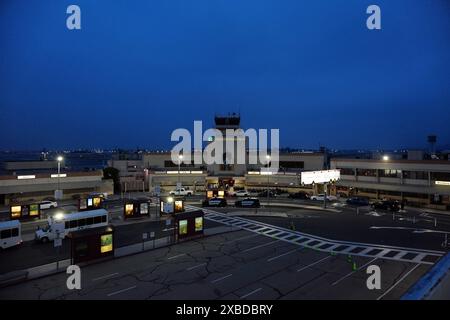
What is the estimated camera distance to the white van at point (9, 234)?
27.6 m

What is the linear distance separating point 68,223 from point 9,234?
5.12 m

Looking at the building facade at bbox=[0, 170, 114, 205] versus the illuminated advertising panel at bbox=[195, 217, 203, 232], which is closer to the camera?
the illuminated advertising panel at bbox=[195, 217, 203, 232]

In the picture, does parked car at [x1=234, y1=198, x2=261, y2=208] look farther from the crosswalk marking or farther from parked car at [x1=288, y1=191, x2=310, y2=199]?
parked car at [x1=288, y1=191, x2=310, y2=199]

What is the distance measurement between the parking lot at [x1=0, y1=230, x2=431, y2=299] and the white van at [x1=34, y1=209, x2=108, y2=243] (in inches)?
397

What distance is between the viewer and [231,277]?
20.7 metres

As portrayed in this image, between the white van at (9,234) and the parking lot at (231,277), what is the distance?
10.7 m

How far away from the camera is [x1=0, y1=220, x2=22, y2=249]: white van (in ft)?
90.4

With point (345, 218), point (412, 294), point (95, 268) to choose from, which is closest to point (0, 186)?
point (95, 268)

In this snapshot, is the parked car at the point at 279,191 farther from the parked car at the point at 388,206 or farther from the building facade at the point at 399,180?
the parked car at the point at 388,206

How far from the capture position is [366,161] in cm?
6109

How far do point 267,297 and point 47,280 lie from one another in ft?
50.4

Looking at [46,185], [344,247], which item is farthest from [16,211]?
[344,247]

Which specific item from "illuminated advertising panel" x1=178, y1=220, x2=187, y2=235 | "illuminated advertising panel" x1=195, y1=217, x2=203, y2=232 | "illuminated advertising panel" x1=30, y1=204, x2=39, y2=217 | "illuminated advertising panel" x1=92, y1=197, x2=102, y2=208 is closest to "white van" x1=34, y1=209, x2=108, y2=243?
"illuminated advertising panel" x1=178, y1=220, x2=187, y2=235

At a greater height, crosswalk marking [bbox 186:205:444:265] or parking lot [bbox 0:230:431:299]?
parking lot [bbox 0:230:431:299]
